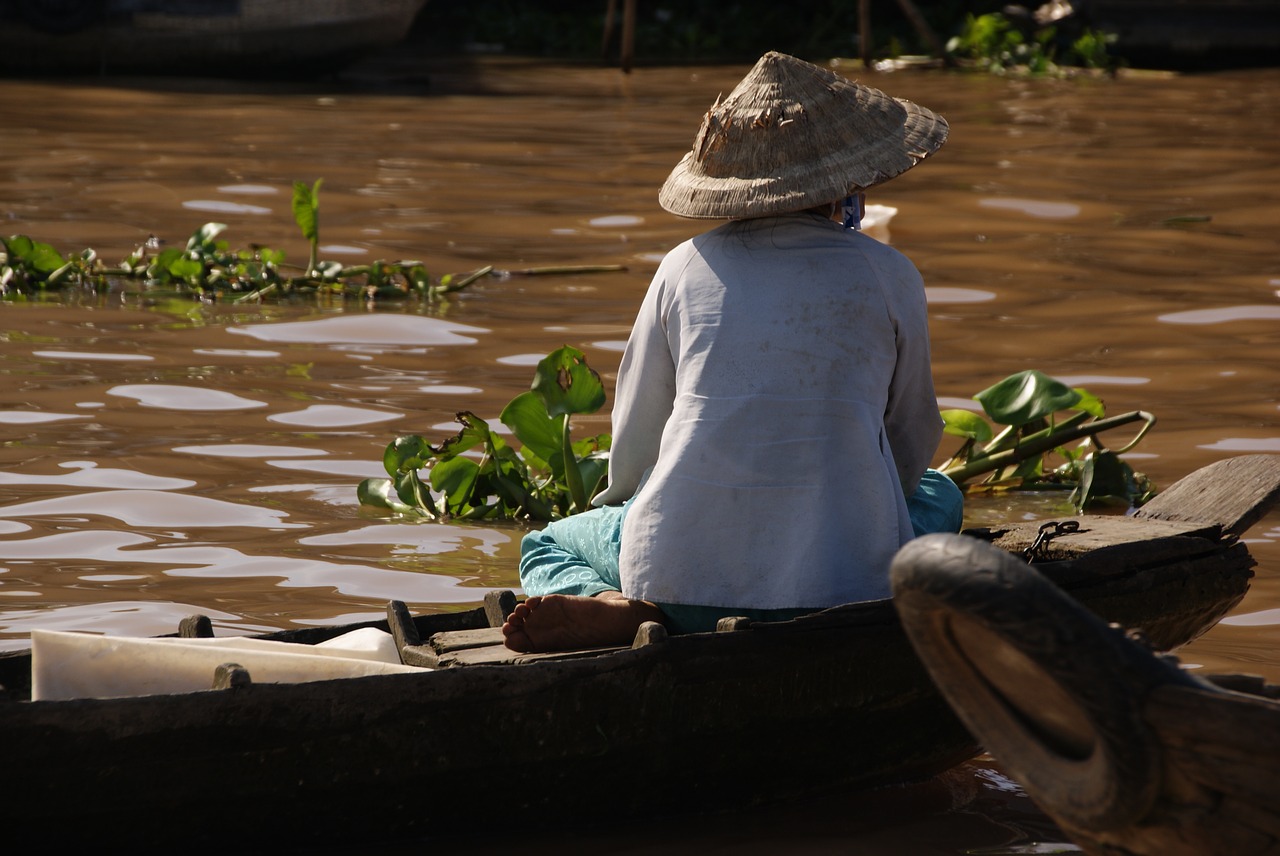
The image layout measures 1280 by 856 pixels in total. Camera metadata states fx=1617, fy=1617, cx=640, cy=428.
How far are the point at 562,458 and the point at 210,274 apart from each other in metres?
2.88

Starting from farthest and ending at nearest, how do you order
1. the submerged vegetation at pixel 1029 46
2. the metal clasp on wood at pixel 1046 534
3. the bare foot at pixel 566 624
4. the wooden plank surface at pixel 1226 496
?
the submerged vegetation at pixel 1029 46 < the wooden plank surface at pixel 1226 496 < the metal clasp on wood at pixel 1046 534 < the bare foot at pixel 566 624

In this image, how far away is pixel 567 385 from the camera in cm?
381

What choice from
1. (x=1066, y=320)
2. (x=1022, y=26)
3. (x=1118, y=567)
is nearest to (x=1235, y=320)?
(x=1066, y=320)

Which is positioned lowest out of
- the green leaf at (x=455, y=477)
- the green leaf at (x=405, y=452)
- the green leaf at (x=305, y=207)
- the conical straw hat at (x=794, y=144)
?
the green leaf at (x=455, y=477)

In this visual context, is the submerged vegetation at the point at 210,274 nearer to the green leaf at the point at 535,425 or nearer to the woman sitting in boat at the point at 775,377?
the green leaf at the point at 535,425

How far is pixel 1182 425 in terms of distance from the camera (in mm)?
4852

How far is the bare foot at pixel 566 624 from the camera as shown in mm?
2514

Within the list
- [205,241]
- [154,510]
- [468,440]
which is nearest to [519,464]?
[468,440]

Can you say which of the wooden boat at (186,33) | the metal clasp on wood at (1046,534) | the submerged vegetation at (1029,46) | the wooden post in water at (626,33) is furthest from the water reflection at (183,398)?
the submerged vegetation at (1029,46)

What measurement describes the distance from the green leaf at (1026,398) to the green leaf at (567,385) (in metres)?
0.99

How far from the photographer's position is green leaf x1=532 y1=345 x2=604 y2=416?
12.2 ft

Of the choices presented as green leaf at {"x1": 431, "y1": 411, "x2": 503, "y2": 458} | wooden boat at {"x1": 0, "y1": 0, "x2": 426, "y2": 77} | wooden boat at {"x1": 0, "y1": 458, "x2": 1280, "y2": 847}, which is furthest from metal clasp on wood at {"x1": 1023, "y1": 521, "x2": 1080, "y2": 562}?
wooden boat at {"x1": 0, "y1": 0, "x2": 426, "y2": 77}

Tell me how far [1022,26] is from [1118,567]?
13156 millimetres

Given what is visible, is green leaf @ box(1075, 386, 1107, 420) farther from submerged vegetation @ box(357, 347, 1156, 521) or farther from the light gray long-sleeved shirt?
the light gray long-sleeved shirt
